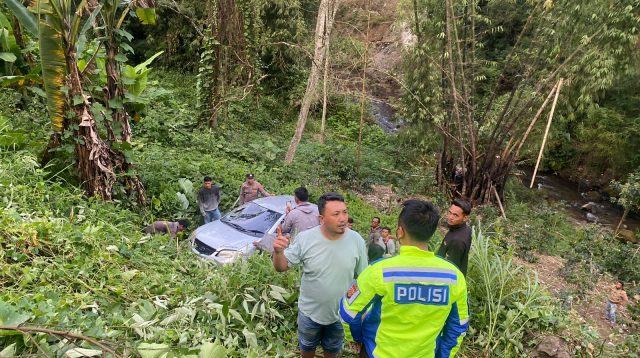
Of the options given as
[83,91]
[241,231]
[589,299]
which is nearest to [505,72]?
[589,299]

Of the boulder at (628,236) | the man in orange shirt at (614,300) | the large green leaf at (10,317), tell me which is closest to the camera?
the large green leaf at (10,317)

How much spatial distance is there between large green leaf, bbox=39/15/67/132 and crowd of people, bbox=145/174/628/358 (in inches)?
158

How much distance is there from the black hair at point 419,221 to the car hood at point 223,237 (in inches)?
152

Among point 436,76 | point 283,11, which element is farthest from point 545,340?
point 283,11

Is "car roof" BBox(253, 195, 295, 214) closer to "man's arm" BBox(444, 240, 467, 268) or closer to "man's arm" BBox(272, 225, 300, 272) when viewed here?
"man's arm" BBox(444, 240, 467, 268)

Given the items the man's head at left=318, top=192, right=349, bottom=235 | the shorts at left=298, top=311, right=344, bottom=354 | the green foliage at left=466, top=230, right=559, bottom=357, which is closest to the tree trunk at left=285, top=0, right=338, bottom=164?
the green foliage at left=466, top=230, right=559, bottom=357

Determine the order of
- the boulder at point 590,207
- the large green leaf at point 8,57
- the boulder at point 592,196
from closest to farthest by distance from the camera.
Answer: the large green leaf at point 8,57
the boulder at point 590,207
the boulder at point 592,196

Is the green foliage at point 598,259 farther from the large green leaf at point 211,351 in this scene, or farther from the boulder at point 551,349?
the large green leaf at point 211,351

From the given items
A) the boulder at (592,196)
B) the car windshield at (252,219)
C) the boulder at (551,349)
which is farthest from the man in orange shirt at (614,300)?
the boulder at (592,196)

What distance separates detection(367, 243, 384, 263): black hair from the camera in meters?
5.45

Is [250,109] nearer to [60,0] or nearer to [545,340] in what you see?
[60,0]

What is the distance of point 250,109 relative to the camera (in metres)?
16.1

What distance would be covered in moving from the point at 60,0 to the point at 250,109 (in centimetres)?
1108

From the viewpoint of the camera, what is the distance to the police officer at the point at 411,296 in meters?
2.26
